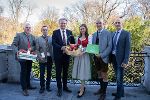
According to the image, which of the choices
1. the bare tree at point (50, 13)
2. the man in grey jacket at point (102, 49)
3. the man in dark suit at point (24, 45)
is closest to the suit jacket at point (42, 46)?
the man in dark suit at point (24, 45)

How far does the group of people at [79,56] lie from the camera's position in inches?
288

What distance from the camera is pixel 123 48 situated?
285 inches

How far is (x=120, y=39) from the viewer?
7203 millimetres

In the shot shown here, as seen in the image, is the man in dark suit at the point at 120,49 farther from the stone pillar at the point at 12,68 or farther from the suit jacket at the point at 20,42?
the stone pillar at the point at 12,68

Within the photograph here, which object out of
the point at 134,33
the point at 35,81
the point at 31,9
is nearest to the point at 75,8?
the point at 31,9

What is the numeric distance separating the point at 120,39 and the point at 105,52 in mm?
485

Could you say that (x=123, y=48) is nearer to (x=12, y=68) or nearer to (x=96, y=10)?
(x=12, y=68)

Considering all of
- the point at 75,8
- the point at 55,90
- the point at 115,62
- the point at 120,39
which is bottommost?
the point at 55,90

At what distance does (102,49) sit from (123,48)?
520 millimetres

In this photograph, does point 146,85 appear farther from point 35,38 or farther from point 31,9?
point 31,9

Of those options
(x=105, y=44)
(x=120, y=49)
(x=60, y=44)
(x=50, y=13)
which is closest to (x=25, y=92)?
(x=60, y=44)

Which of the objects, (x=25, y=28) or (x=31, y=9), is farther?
(x=31, y=9)

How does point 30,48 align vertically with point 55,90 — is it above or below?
above

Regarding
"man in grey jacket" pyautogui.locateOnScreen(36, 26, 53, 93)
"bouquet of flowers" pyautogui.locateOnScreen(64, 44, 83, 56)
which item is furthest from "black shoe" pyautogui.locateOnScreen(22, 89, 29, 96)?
"bouquet of flowers" pyautogui.locateOnScreen(64, 44, 83, 56)
